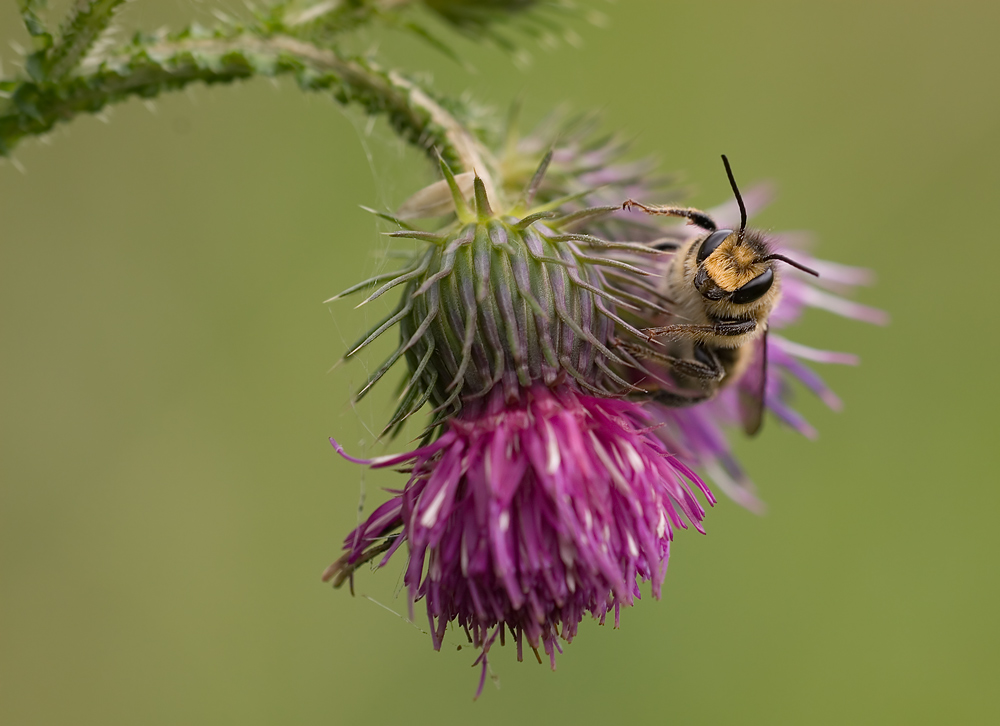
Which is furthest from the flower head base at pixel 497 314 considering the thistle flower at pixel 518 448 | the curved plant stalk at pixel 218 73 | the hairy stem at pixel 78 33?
the hairy stem at pixel 78 33

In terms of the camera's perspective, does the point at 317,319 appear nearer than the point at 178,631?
No

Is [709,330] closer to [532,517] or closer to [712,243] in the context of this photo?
[712,243]

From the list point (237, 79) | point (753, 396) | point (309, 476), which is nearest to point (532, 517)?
point (753, 396)

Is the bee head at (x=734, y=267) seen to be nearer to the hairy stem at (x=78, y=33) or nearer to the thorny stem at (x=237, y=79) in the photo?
the thorny stem at (x=237, y=79)

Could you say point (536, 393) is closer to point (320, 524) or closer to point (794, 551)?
point (320, 524)

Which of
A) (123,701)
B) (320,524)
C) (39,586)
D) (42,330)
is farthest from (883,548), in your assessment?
(42,330)

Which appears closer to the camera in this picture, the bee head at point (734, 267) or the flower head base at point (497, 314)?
the flower head base at point (497, 314)

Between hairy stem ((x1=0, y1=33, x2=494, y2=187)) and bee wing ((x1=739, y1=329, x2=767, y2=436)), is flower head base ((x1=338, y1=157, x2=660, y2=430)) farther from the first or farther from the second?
bee wing ((x1=739, y1=329, x2=767, y2=436))

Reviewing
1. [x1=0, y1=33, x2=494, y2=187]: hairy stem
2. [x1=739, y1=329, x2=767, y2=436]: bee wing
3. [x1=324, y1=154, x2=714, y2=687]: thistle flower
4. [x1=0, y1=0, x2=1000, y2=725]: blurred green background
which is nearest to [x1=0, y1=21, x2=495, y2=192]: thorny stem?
[x1=0, y1=33, x2=494, y2=187]: hairy stem

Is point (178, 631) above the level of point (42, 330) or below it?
below
